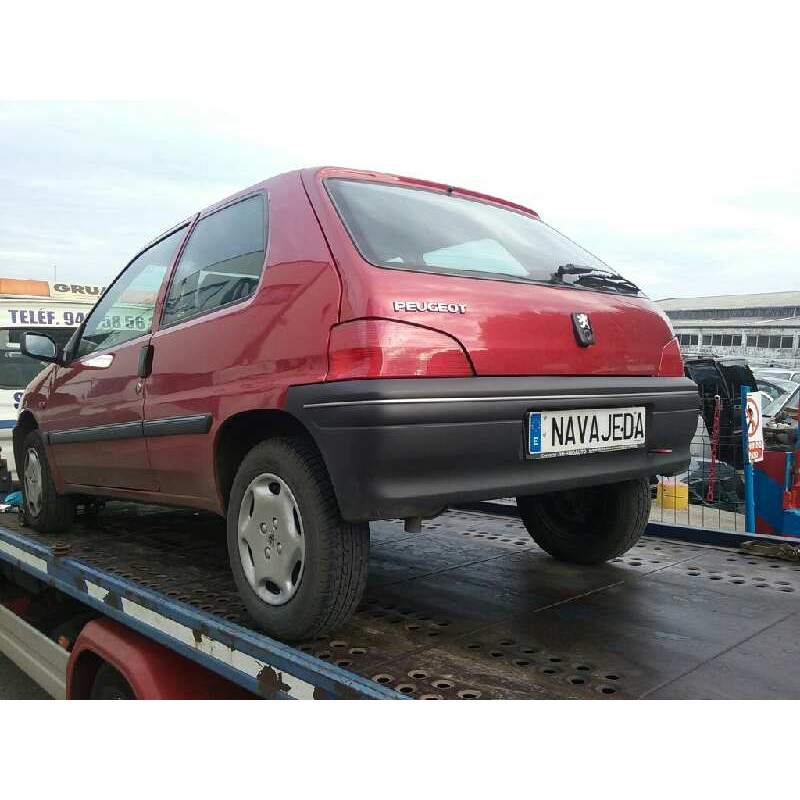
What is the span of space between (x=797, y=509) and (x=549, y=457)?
10.1ft

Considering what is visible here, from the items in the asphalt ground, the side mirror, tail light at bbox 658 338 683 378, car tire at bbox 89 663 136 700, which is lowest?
the asphalt ground

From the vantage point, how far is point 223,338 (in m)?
2.25

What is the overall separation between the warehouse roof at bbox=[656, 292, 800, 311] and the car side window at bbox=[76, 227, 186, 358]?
4004 centimetres

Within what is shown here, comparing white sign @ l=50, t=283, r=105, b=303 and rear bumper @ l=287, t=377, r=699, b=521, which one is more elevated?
white sign @ l=50, t=283, r=105, b=303

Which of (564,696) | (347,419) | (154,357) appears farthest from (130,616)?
(564,696)

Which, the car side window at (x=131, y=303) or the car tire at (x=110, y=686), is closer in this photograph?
the car tire at (x=110, y=686)

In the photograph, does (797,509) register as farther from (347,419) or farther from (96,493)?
(96,493)

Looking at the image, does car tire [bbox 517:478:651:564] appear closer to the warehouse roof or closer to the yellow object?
the yellow object

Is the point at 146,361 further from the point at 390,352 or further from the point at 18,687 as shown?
the point at 18,687

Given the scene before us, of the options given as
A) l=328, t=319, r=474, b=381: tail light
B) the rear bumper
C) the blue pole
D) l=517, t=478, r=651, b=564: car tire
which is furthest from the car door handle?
the blue pole

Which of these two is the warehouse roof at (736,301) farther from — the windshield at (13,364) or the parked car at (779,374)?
the windshield at (13,364)

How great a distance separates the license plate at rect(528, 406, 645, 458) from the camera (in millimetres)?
1959

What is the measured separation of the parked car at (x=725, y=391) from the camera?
7305 millimetres

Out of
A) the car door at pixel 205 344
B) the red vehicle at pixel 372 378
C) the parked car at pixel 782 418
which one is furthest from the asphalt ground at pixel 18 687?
the parked car at pixel 782 418
